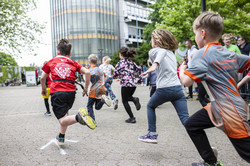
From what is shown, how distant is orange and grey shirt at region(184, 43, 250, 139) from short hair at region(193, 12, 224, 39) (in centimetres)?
13

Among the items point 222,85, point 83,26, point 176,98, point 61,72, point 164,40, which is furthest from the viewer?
point 83,26

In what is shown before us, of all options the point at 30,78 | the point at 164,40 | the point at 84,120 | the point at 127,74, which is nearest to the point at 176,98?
the point at 164,40

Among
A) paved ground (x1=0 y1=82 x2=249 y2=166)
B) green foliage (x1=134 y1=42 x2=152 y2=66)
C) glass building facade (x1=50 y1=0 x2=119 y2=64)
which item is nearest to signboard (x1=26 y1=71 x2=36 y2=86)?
green foliage (x1=134 y1=42 x2=152 y2=66)

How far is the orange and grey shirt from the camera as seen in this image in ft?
6.95

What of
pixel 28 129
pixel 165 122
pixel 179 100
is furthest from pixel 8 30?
pixel 179 100

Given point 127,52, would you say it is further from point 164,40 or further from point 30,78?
point 30,78

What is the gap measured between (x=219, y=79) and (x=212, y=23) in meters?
0.55

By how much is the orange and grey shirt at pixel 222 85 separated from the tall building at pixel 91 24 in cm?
4709

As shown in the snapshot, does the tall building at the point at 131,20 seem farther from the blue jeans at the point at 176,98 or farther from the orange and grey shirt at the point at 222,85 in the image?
the orange and grey shirt at the point at 222,85

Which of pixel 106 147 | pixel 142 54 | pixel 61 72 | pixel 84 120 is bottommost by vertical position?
pixel 106 147

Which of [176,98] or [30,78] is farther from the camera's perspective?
[30,78]

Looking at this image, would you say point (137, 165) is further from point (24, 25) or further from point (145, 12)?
point (145, 12)

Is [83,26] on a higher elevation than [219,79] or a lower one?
higher

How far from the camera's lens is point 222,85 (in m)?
2.21
